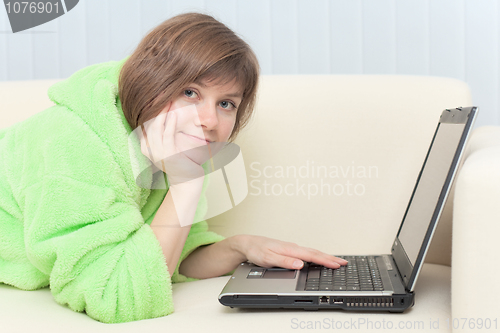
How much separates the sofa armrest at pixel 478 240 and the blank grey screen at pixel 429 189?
0.09 meters

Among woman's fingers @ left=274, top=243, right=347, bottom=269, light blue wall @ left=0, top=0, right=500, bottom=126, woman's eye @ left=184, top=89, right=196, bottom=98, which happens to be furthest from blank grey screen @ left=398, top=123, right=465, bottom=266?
light blue wall @ left=0, top=0, right=500, bottom=126

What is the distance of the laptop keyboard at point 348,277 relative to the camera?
67 cm

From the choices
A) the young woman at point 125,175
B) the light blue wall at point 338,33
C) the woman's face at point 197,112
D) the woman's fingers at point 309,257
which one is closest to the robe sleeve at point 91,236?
the young woman at point 125,175

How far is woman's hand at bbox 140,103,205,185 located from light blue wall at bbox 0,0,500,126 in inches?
28.6

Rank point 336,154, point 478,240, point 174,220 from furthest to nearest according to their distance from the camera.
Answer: point 336,154 → point 174,220 → point 478,240

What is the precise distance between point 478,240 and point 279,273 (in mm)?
354

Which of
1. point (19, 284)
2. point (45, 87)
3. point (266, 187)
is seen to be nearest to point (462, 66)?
point (266, 187)

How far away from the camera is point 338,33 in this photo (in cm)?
153

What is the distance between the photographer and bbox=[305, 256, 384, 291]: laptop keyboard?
67 cm

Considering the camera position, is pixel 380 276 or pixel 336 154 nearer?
pixel 380 276

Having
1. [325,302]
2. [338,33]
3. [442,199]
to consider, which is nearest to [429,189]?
[442,199]

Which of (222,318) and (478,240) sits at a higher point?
(478,240)

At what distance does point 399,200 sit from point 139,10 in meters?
1.09

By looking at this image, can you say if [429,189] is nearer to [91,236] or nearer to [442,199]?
[442,199]
